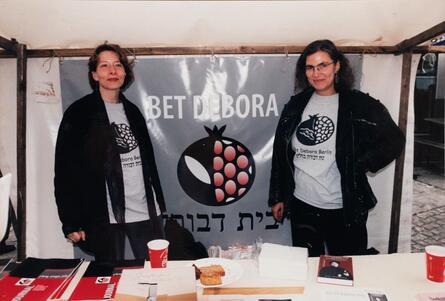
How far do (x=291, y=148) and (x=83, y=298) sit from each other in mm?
1854

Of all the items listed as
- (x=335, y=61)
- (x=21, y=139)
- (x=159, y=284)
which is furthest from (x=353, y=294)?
(x=21, y=139)

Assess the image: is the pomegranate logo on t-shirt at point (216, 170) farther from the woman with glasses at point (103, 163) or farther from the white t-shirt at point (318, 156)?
the white t-shirt at point (318, 156)

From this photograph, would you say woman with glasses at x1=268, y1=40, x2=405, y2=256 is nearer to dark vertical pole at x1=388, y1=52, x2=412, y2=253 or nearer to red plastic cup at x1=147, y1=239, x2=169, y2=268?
dark vertical pole at x1=388, y1=52, x2=412, y2=253

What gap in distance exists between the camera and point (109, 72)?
3.12 metres

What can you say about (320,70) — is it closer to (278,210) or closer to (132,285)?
(278,210)

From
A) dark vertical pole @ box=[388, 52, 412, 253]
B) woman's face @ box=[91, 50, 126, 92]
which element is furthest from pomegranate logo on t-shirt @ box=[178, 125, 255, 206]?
dark vertical pole @ box=[388, 52, 412, 253]

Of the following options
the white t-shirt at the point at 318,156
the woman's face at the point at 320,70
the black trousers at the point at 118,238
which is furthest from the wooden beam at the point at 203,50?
the black trousers at the point at 118,238

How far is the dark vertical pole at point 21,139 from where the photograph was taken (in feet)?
10.1

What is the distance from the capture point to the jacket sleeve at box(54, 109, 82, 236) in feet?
10.4

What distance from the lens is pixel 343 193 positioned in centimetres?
290

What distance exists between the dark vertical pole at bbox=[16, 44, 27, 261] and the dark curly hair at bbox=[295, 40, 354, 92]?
2.08 metres

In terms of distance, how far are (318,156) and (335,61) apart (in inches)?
28.4

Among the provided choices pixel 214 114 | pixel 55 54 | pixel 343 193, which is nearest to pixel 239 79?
pixel 214 114

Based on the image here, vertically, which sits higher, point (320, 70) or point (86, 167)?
point (320, 70)
